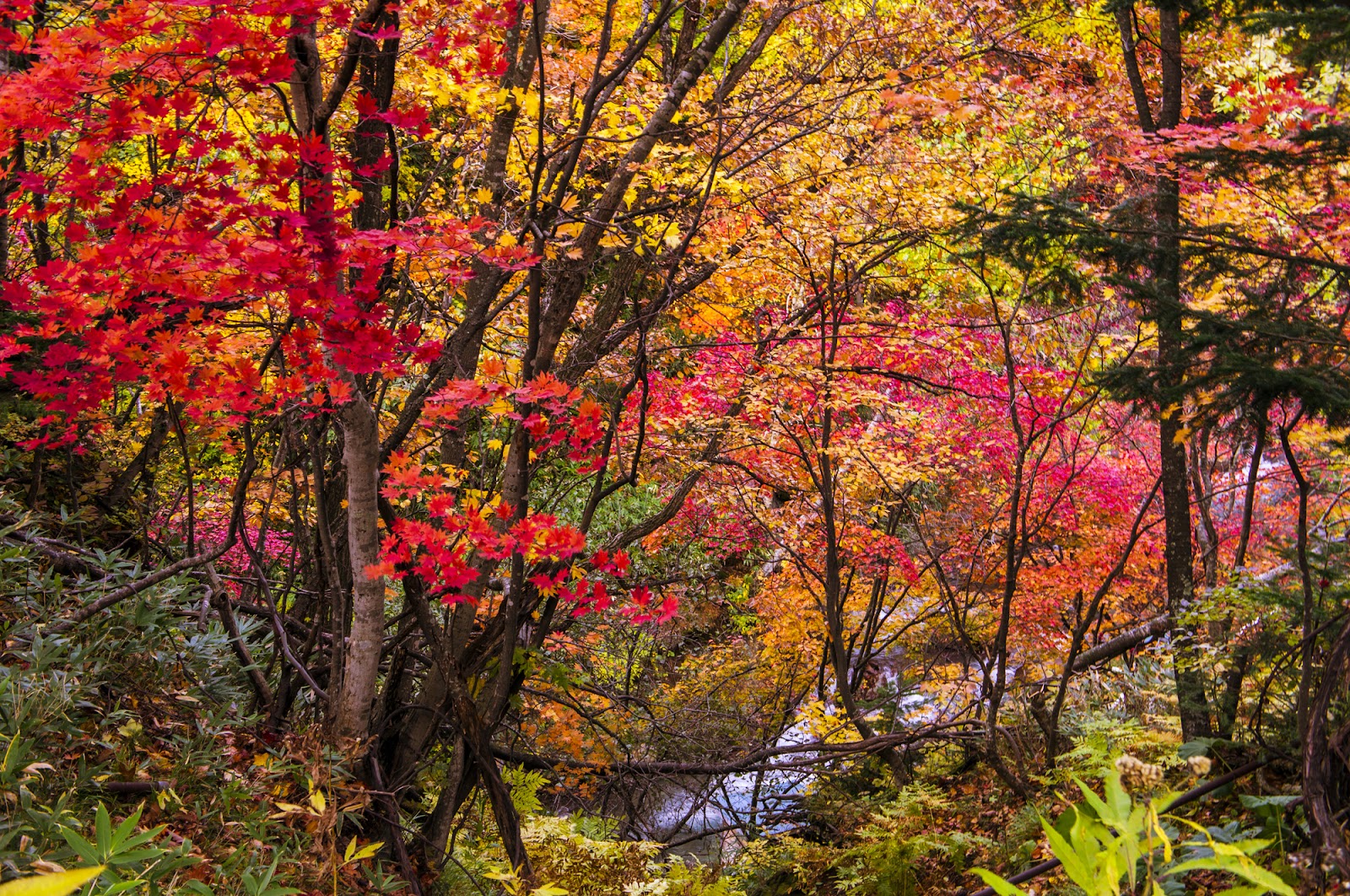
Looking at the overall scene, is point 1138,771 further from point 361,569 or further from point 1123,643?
point 1123,643

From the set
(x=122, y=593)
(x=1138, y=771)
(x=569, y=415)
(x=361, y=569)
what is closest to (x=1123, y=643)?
(x=569, y=415)

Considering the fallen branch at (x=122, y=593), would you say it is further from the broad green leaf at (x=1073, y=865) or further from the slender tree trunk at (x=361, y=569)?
the broad green leaf at (x=1073, y=865)

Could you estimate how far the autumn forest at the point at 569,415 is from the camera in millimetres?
3029

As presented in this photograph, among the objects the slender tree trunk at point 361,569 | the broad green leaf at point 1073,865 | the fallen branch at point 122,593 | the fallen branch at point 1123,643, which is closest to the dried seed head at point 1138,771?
the broad green leaf at point 1073,865

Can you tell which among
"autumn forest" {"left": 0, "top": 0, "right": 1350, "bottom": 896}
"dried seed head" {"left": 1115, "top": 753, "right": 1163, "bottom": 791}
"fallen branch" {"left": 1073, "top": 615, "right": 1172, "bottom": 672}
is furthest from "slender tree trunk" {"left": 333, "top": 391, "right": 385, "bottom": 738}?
"fallen branch" {"left": 1073, "top": 615, "right": 1172, "bottom": 672}

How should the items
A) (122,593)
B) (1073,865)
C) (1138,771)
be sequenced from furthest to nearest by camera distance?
(122,593) → (1138,771) → (1073,865)

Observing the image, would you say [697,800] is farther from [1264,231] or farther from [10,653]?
[1264,231]

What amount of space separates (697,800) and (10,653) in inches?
152

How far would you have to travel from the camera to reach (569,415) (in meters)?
5.61

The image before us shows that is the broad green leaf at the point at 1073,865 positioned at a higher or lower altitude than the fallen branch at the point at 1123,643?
higher

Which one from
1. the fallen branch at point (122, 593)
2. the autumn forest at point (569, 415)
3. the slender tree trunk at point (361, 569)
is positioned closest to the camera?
the autumn forest at point (569, 415)

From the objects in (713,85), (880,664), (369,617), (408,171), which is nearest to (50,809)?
(369,617)

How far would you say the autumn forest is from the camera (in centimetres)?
303

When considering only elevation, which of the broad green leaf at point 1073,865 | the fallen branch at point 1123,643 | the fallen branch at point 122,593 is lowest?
the fallen branch at point 1123,643
